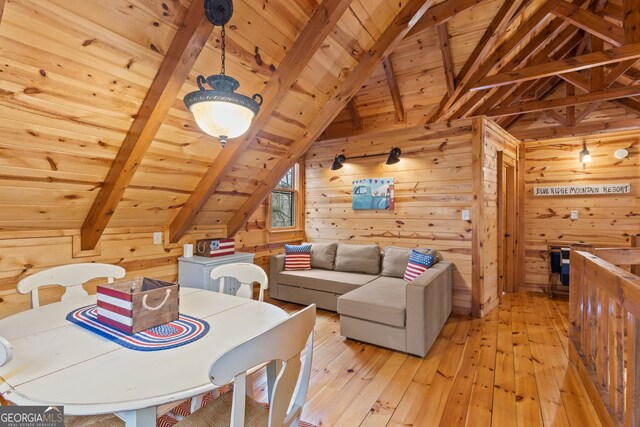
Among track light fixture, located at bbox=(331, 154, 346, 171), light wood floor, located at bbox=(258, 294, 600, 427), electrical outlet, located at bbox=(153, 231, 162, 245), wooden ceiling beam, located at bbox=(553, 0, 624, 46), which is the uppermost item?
wooden ceiling beam, located at bbox=(553, 0, 624, 46)

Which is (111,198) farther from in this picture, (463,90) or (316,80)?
(463,90)

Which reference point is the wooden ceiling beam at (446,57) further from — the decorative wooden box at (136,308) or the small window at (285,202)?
the decorative wooden box at (136,308)

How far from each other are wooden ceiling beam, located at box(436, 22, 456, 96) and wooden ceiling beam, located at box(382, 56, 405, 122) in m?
0.70

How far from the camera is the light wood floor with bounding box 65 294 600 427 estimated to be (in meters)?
2.01

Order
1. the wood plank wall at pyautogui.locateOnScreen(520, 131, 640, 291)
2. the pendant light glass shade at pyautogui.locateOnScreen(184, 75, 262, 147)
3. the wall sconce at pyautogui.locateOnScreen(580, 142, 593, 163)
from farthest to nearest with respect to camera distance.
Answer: the wall sconce at pyautogui.locateOnScreen(580, 142, 593, 163)
the wood plank wall at pyautogui.locateOnScreen(520, 131, 640, 291)
the pendant light glass shade at pyautogui.locateOnScreen(184, 75, 262, 147)

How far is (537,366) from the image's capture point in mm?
2654

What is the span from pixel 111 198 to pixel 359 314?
236cm

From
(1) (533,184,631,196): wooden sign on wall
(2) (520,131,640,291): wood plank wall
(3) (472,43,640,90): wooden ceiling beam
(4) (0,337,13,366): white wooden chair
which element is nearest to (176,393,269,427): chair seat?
(4) (0,337,13,366): white wooden chair

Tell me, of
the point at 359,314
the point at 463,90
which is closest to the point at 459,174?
the point at 463,90

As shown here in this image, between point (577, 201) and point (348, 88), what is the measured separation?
163 inches

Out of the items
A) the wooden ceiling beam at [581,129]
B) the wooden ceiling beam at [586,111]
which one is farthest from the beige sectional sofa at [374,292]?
the wooden ceiling beam at [586,111]

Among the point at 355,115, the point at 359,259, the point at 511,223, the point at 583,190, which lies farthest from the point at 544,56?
the point at 359,259

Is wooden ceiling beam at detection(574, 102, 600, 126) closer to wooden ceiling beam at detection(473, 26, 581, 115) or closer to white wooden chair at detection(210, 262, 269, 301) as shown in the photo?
wooden ceiling beam at detection(473, 26, 581, 115)

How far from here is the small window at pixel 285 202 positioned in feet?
16.1
